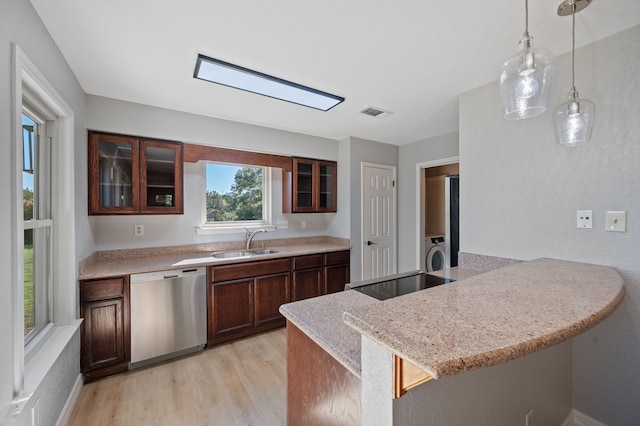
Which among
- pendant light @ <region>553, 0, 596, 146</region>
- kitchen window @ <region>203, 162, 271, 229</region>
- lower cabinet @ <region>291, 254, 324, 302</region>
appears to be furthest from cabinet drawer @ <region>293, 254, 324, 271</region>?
pendant light @ <region>553, 0, 596, 146</region>

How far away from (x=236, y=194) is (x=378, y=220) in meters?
2.05

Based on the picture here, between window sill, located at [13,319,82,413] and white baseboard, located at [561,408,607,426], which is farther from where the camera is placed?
white baseboard, located at [561,408,607,426]

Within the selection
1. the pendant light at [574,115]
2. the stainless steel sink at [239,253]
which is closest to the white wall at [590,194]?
the pendant light at [574,115]

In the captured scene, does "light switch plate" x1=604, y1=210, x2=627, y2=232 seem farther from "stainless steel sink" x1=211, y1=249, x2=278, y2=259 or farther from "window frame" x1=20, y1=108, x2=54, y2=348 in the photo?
"window frame" x1=20, y1=108, x2=54, y2=348

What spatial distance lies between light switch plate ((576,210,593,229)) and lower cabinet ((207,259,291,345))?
2.50m

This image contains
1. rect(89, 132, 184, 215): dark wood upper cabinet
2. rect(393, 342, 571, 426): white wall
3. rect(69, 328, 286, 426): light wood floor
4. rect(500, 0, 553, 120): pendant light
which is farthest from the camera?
rect(89, 132, 184, 215): dark wood upper cabinet

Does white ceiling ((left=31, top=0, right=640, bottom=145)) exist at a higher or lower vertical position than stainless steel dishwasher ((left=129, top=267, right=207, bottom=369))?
higher

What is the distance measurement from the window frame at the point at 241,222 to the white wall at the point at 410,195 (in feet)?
6.59

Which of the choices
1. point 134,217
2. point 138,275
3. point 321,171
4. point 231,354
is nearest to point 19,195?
point 138,275

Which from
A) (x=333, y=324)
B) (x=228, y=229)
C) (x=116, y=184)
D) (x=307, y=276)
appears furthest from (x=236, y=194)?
(x=333, y=324)

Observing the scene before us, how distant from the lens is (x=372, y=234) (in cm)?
383

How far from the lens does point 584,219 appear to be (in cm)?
164

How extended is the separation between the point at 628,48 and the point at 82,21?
3.07 meters

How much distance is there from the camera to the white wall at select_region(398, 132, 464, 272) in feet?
12.1
